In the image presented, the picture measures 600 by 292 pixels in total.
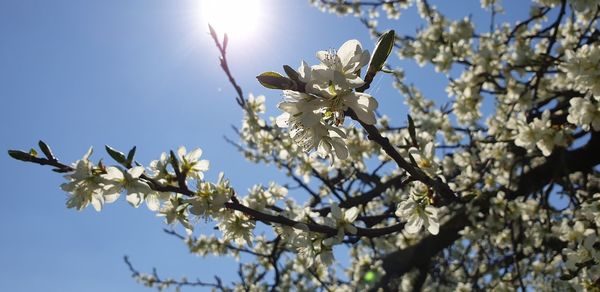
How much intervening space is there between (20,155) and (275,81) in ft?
3.36

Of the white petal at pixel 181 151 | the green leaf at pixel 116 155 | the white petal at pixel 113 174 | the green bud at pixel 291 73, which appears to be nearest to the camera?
the green bud at pixel 291 73

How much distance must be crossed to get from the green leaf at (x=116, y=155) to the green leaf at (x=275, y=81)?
2.26 feet

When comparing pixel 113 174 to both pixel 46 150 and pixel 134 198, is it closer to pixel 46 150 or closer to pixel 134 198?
pixel 134 198

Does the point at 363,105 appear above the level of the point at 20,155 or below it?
below

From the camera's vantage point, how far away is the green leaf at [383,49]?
106cm

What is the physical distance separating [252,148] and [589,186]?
15.3ft

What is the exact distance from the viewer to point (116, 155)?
1.46m

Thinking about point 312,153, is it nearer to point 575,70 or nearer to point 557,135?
point 575,70

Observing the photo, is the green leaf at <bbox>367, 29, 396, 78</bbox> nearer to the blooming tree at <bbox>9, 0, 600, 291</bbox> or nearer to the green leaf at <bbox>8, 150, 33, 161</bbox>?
the blooming tree at <bbox>9, 0, 600, 291</bbox>

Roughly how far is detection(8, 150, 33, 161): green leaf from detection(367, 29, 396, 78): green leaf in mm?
1209

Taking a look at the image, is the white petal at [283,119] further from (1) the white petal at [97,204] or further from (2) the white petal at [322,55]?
(1) the white petal at [97,204]

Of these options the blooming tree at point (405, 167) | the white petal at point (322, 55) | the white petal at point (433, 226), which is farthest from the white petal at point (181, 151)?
the white petal at point (433, 226)

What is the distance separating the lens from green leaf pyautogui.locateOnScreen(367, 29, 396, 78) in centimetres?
106

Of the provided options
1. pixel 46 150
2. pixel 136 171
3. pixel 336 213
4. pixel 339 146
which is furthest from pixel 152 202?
pixel 339 146
